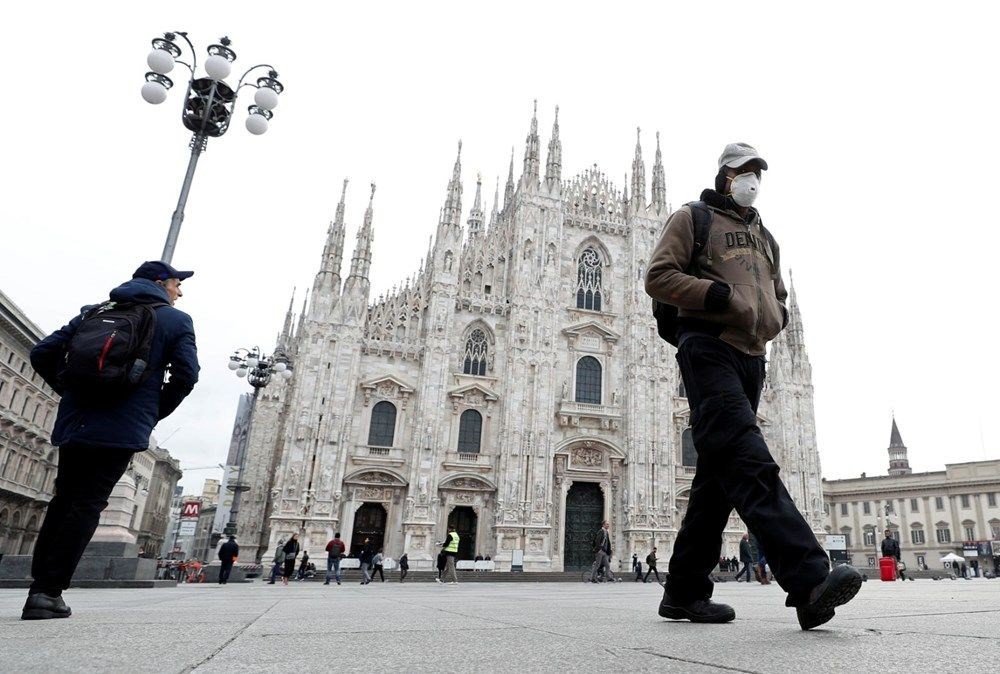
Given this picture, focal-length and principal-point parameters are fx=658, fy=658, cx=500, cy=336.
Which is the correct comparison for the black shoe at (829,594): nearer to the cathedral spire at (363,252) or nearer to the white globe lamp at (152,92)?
the white globe lamp at (152,92)

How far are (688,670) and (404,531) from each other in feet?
76.6

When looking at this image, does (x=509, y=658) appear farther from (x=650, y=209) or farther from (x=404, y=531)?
(x=650, y=209)

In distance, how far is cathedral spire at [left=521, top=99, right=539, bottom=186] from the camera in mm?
29734

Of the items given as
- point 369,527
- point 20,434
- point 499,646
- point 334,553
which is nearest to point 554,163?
point 369,527

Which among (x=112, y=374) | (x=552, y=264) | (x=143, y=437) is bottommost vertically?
(x=143, y=437)

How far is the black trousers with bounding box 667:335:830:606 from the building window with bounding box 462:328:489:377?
78.8 feet

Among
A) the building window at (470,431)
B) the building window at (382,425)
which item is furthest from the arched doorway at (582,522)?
the building window at (382,425)

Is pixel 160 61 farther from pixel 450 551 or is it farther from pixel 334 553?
pixel 450 551

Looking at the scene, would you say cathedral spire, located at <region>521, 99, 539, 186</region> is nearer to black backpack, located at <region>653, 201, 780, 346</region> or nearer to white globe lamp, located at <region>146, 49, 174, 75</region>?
white globe lamp, located at <region>146, 49, 174, 75</region>

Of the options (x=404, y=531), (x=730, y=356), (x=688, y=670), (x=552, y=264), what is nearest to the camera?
(x=688, y=670)

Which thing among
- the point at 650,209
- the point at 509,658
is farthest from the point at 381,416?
the point at 509,658

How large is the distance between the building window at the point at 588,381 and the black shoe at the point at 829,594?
25.8 m

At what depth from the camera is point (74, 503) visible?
3.27m

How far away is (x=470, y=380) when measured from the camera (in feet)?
87.2
